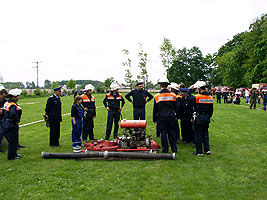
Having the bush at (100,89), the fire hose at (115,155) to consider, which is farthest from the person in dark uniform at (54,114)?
the bush at (100,89)

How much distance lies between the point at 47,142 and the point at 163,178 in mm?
5577

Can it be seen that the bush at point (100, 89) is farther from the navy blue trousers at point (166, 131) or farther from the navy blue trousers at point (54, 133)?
the navy blue trousers at point (166, 131)

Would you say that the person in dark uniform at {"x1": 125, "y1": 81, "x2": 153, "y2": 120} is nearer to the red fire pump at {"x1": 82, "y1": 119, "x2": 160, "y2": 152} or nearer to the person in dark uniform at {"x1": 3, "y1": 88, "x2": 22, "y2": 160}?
the red fire pump at {"x1": 82, "y1": 119, "x2": 160, "y2": 152}

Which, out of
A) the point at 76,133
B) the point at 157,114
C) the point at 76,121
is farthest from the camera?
the point at 76,121

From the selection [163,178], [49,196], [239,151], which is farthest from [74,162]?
[239,151]

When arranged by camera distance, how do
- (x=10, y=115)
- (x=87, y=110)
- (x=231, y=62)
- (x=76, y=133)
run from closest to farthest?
(x=10, y=115) → (x=76, y=133) → (x=87, y=110) → (x=231, y=62)

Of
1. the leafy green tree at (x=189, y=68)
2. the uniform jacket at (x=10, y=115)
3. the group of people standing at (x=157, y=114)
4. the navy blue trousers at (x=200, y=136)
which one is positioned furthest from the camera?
the leafy green tree at (x=189, y=68)

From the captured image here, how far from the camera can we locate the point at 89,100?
909 cm

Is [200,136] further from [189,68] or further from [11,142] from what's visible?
[189,68]

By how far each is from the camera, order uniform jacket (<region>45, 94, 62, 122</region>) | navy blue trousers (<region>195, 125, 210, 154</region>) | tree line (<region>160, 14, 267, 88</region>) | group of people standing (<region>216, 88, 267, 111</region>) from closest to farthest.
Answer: navy blue trousers (<region>195, 125, 210, 154</region>) → uniform jacket (<region>45, 94, 62, 122</region>) → group of people standing (<region>216, 88, 267, 111</region>) → tree line (<region>160, 14, 267, 88</region>)

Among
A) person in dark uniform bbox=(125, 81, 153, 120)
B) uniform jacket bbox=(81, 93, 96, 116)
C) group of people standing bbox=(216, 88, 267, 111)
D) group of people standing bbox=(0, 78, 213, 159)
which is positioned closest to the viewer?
group of people standing bbox=(0, 78, 213, 159)

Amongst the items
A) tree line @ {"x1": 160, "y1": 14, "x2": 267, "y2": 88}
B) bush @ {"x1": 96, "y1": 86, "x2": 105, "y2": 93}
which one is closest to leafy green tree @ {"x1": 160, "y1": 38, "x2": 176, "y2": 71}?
tree line @ {"x1": 160, "y1": 14, "x2": 267, "y2": 88}

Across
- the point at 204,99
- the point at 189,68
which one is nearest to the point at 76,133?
the point at 204,99

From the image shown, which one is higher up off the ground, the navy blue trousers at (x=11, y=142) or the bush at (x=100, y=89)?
the bush at (x=100, y=89)
